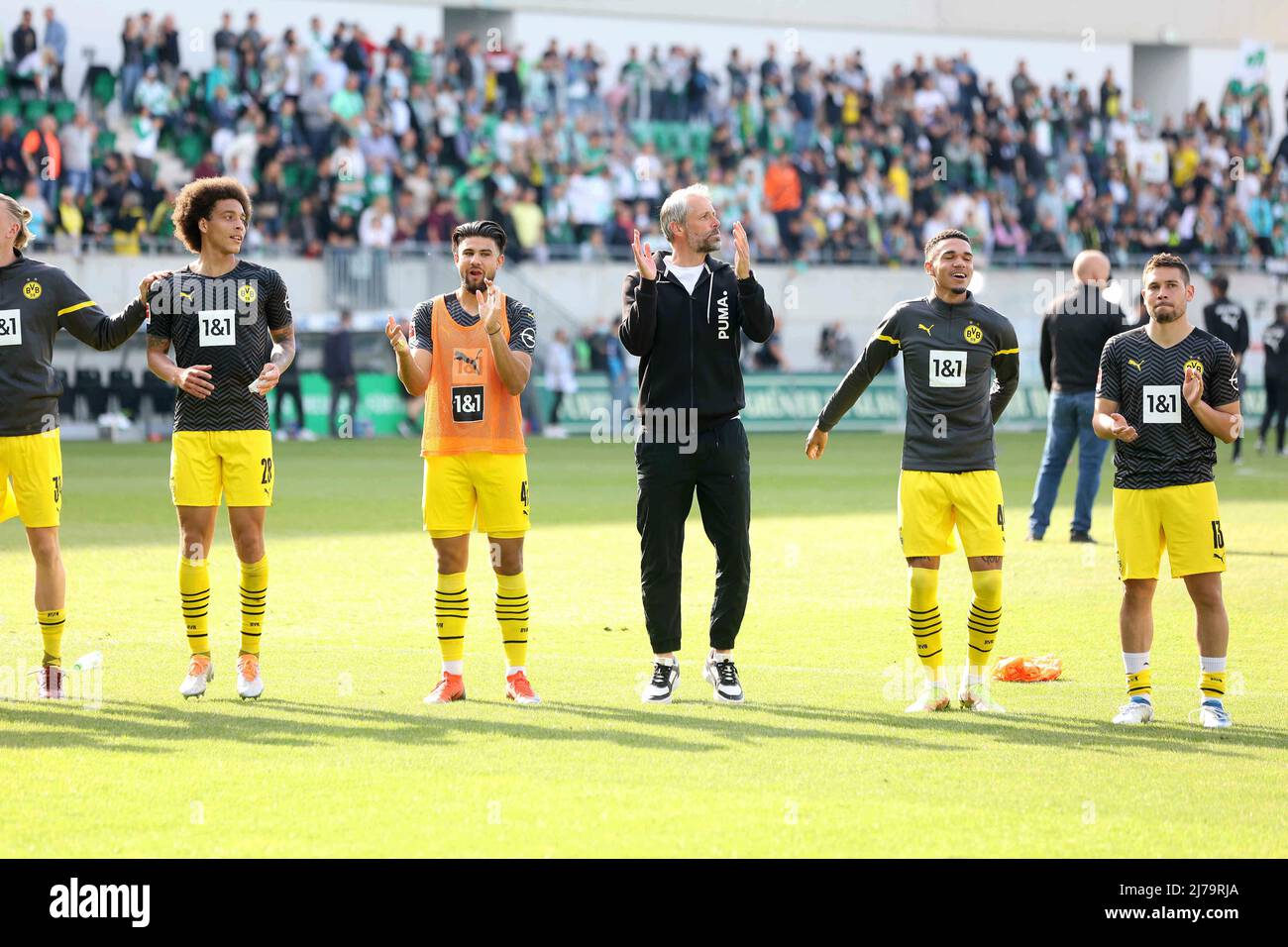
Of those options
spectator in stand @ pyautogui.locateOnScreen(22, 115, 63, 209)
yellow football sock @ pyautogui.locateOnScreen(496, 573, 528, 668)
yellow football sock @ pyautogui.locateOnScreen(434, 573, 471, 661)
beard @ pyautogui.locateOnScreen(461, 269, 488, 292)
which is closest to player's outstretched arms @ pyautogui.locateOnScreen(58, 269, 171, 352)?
beard @ pyautogui.locateOnScreen(461, 269, 488, 292)

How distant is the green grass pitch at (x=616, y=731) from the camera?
5855 millimetres

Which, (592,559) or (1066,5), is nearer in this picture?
(592,559)

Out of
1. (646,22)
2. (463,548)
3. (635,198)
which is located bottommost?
(463,548)

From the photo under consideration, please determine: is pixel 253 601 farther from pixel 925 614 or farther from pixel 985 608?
pixel 985 608

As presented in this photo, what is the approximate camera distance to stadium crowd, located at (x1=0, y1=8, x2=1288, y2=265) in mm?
31469

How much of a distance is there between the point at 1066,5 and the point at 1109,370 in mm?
39137

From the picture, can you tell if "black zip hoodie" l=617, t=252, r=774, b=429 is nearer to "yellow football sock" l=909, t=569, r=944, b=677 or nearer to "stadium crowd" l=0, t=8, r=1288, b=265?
"yellow football sock" l=909, t=569, r=944, b=677

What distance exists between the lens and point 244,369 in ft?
27.9

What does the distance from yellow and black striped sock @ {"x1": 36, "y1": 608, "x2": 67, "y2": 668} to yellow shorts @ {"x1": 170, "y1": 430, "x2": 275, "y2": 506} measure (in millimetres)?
815

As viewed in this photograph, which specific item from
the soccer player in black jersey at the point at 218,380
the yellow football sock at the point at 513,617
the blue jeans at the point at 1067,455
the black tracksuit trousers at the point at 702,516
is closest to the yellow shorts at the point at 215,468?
the soccer player in black jersey at the point at 218,380

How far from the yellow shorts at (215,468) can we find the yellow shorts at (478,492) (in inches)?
32.1
